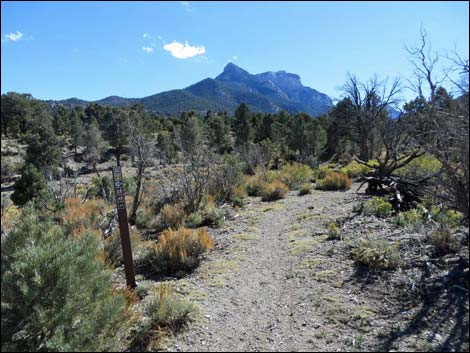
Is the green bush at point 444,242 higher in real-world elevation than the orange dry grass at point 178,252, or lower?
higher

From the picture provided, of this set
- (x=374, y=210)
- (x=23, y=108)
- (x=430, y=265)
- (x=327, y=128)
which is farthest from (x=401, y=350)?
(x=23, y=108)

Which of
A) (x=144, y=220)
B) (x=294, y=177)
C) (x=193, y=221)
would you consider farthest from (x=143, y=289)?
(x=294, y=177)

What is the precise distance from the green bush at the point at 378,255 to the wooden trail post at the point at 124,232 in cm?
360

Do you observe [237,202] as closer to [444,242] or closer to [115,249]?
[115,249]

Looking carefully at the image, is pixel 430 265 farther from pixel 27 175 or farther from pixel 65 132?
pixel 65 132

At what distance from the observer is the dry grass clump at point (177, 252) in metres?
6.55

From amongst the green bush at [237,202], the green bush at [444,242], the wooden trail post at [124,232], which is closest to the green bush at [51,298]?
the wooden trail post at [124,232]

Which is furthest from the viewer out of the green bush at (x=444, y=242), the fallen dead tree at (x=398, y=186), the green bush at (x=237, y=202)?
the green bush at (x=237, y=202)

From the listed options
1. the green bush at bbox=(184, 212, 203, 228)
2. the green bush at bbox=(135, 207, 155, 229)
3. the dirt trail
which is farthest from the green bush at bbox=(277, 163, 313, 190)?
the green bush at bbox=(135, 207, 155, 229)

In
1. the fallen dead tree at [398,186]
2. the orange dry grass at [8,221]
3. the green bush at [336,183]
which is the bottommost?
the green bush at [336,183]

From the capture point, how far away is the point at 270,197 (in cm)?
1367

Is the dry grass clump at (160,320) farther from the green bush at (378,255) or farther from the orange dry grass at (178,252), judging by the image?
the green bush at (378,255)

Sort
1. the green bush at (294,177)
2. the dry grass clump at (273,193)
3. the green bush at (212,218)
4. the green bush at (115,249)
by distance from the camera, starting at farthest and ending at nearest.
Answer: the green bush at (294,177) < the dry grass clump at (273,193) < the green bush at (212,218) < the green bush at (115,249)

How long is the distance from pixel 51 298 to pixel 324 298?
337cm
